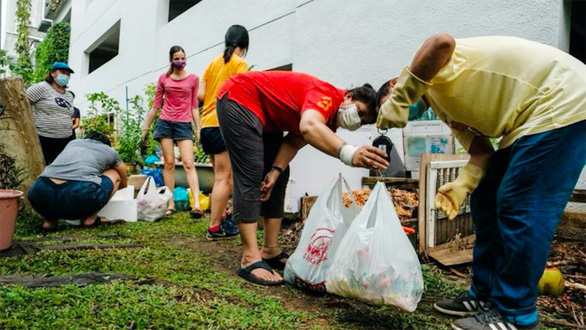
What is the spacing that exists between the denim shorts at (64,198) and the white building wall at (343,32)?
5.79 ft

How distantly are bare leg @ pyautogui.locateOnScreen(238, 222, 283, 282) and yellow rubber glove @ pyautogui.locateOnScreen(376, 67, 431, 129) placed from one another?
3.34 ft

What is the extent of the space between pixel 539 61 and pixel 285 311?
1462 millimetres

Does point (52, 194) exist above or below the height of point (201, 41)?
below

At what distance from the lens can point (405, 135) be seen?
410 cm

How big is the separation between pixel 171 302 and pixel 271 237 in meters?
0.93

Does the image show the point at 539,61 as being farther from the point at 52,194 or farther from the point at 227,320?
the point at 52,194

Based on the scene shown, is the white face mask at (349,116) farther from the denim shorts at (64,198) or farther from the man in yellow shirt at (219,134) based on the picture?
the denim shorts at (64,198)

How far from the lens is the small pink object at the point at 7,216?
2.70 meters

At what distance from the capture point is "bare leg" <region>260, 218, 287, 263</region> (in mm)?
2602

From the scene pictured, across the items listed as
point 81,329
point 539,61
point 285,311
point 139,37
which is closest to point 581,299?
point 539,61

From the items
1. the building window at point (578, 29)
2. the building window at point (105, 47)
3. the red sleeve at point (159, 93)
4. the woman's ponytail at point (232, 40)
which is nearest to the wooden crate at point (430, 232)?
the woman's ponytail at point (232, 40)

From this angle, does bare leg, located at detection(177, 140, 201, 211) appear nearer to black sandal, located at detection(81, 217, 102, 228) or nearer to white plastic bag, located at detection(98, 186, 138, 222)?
white plastic bag, located at detection(98, 186, 138, 222)

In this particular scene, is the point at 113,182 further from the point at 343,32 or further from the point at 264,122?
the point at 343,32

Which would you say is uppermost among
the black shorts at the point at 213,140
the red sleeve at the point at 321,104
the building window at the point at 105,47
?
the building window at the point at 105,47
